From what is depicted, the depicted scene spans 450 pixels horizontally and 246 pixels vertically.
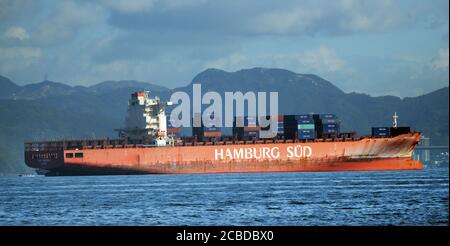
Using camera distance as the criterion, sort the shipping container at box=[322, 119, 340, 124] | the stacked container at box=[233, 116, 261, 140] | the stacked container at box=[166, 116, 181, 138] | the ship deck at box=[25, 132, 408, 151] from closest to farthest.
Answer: the ship deck at box=[25, 132, 408, 151] < the shipping container at box=[322, 119, 340, 124] < the stacked container at box=[233, 116, 261, 140] < the stacked container at box=[166, 116, 181, 138]

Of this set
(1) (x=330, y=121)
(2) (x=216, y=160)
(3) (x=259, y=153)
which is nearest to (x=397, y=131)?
(1) (x=330, y=121)

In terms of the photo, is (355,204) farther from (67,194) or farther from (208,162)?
(208,162)

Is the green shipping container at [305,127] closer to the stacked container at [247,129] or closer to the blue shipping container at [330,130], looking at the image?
the blue shipping container at [330,130]

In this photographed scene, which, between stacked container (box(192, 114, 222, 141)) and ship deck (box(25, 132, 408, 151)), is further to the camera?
stacked container (box(192, 114, 222, 141))

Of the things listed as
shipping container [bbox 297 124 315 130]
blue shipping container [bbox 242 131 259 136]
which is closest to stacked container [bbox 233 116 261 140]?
blue shipping container [bbox 242 131 259 136]

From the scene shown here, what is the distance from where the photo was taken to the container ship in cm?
8788

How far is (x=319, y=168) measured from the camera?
8906cm

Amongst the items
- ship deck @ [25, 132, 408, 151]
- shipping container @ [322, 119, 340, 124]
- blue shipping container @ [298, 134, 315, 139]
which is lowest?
ship deck @ [25, 132, 408, 151]

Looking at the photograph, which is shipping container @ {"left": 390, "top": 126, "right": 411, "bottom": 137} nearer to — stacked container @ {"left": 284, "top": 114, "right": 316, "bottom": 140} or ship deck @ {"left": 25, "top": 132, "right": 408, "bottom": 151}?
ship deck @ {"left": 25, "top": 132, "right": 408, "bottom": 151}

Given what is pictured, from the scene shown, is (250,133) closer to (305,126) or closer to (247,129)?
(247,129)

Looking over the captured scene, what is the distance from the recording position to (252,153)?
294ft

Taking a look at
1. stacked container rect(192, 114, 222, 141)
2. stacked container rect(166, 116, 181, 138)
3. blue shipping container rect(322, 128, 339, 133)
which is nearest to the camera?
blue shipping container rect(322, 128, 339, 133)

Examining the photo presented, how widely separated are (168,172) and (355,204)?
156 ft
